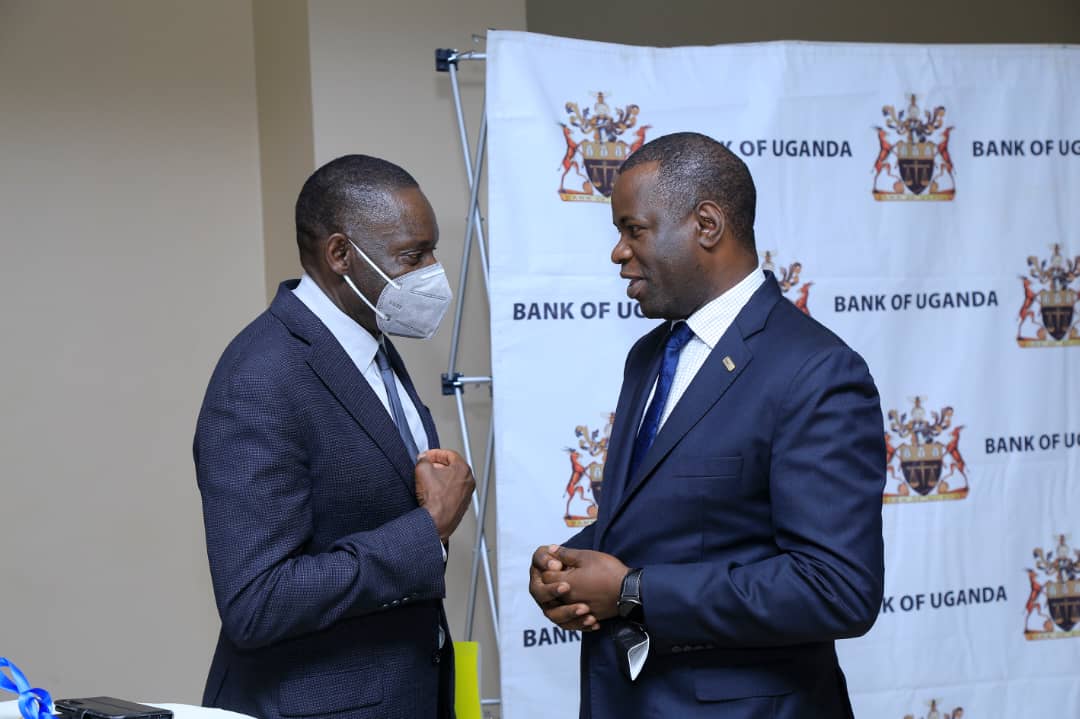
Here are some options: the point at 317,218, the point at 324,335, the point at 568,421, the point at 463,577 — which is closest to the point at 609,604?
the point at 324,335

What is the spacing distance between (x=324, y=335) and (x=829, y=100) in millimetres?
1932

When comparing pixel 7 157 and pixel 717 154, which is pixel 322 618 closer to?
pixel 717 154

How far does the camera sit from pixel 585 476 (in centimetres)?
305

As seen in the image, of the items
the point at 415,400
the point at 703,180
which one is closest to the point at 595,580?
the point at 415,400

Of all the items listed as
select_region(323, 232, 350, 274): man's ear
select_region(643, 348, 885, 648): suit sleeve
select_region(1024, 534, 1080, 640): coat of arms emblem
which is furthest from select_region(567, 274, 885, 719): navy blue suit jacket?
select_region(1024, 534, 1080, 640): coat of arms emblem

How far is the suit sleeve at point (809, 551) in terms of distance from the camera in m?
1.61

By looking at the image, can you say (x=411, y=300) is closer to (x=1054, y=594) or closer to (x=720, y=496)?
(x=720, y=496)

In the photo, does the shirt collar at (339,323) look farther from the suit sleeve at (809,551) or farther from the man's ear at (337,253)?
the suit sleeve at (809,551)

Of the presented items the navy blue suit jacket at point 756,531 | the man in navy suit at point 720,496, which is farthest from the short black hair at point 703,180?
the navy blue suit jacket at point 756,531

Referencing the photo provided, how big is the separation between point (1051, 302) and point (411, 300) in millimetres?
2207

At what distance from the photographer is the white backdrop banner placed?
9.95ft

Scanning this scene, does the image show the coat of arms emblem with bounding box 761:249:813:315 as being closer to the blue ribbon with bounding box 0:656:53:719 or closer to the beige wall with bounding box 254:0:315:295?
the beige wall with bounding box 254:0:315:295

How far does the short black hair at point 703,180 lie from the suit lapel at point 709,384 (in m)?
0.14

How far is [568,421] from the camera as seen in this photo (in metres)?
3.06
